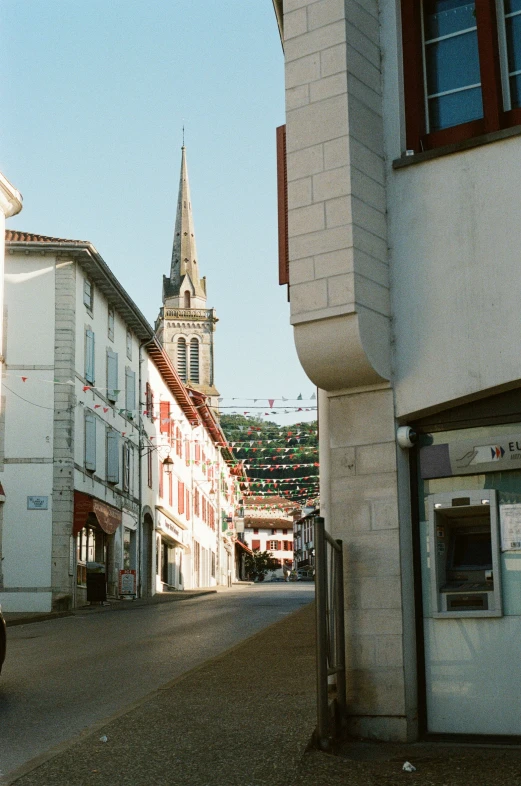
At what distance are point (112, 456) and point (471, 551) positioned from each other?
29.7 meters

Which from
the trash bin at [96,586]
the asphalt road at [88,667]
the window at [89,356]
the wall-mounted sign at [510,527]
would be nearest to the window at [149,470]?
the window at [89,356]

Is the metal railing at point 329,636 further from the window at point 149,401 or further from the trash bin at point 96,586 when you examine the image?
the window at point 149,401

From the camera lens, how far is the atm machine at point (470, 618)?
23.3 feet

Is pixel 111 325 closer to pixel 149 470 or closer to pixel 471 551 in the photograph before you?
pixel 149 470

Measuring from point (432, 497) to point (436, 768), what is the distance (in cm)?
198

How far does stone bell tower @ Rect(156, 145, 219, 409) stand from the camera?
330 feet

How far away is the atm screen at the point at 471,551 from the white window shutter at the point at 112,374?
2886cm

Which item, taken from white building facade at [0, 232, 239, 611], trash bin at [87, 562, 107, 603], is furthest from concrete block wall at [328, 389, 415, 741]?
trash bin at [87, 562, 107, 603]

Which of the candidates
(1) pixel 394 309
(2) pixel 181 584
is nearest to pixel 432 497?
(1) pixel 394 309

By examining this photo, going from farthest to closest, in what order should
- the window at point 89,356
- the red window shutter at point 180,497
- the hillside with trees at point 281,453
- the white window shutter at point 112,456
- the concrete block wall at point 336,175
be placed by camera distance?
the hillside with trees at point 281,453 < the red window shutter at point 180,497 < the white window shutter at point 112,456 < the window at point 89,356 < the concrete block wall at point 336,175

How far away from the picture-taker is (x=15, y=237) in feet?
106

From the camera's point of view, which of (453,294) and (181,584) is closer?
(453,294)

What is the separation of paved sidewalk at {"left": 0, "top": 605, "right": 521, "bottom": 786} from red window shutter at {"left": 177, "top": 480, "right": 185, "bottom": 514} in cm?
4444

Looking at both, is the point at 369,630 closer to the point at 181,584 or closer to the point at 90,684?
the point at 90,684
